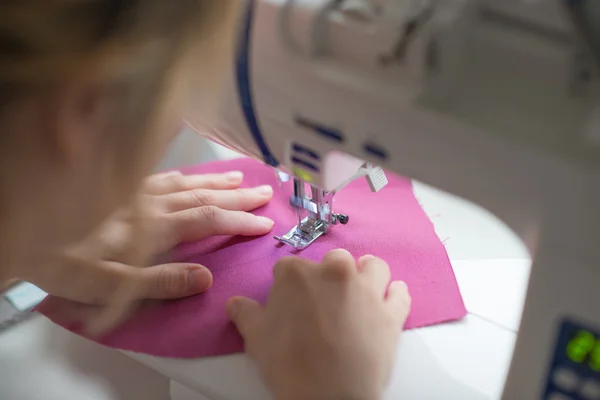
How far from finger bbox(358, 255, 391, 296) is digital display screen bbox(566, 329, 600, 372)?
226 millimetres

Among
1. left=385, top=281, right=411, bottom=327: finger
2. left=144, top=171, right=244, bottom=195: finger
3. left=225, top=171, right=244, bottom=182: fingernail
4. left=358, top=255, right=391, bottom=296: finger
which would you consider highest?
left=225, top=171, right=244, bottom=182: fingernail

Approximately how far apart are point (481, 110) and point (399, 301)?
29 cm

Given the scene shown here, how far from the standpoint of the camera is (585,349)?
0.52 metres

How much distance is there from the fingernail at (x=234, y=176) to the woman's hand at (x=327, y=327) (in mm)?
221

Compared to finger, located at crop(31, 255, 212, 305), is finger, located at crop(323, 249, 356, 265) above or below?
above

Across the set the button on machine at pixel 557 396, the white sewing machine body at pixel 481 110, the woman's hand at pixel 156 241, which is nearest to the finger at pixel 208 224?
the woman's hand at pixel 156 241

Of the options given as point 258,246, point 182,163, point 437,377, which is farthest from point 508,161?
point 182,163

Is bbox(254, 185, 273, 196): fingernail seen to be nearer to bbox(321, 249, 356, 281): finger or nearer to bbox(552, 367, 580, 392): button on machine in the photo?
bbox(321, 249, 356, 281): finger

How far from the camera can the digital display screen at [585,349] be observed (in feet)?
1.67

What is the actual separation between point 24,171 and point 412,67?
307mm

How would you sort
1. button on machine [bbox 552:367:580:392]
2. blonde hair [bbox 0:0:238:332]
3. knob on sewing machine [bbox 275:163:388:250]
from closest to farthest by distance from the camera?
blonde hair [bbox 0:0:238:332]
button on machine [bbox 552:367:580:392]
knob on sewing machine [bbox 275:163:388:250]

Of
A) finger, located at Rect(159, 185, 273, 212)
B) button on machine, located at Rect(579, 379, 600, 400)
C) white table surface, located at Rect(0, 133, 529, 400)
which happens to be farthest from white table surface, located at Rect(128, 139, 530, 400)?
finger, located at Rect(159, 185, 273, 212)

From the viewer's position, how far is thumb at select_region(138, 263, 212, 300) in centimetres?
74

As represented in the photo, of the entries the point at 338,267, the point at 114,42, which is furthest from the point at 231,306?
the point at 114,42
